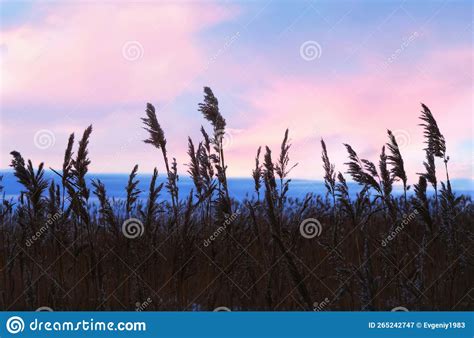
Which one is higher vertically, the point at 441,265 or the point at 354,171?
the point at 354,171

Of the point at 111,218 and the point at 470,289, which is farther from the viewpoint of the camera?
the point at 470,289

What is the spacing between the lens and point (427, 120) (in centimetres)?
544

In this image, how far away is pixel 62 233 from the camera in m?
4.63

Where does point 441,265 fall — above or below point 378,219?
below

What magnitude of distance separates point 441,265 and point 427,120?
163cm

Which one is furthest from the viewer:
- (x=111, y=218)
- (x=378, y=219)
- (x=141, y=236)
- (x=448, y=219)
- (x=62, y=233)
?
(x=378, y=219)

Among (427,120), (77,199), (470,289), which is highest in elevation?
(427,120)

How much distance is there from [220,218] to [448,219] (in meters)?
2.46

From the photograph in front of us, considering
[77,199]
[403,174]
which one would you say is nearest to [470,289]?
[403,174]

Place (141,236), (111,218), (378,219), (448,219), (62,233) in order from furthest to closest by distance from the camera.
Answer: (378,219)
(448,219)
(141,236)
(62,233)
(111,218)

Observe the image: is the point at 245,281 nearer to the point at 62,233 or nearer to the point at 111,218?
the point at 111,218

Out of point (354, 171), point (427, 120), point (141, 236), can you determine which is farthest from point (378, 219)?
point (141, 236)

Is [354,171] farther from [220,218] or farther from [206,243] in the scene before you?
[206,243]

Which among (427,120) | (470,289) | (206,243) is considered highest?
(427,120)
